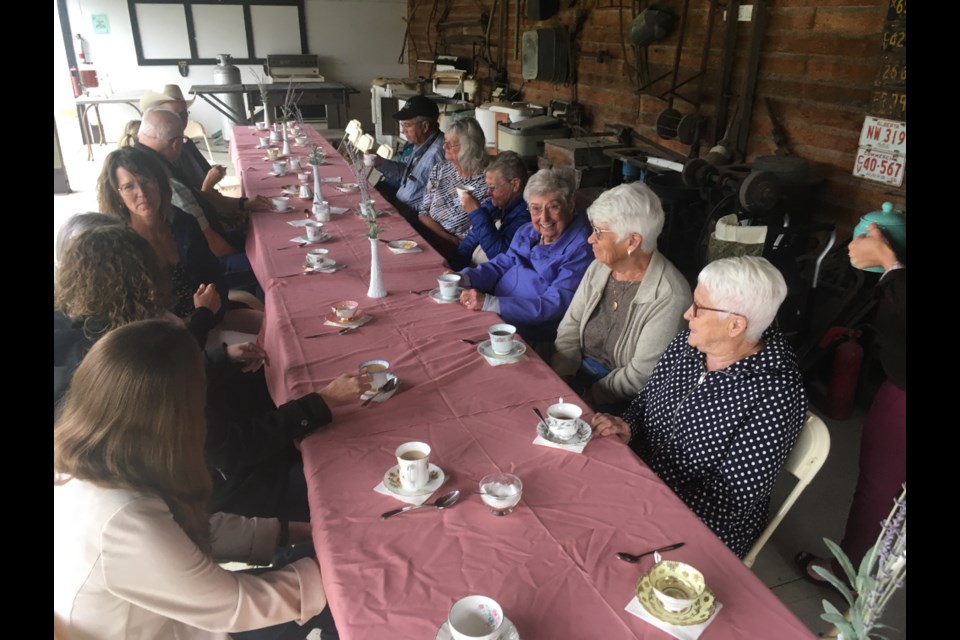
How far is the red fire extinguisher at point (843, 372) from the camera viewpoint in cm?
299

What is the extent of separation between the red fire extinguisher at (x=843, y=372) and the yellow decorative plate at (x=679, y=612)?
235 centimetres

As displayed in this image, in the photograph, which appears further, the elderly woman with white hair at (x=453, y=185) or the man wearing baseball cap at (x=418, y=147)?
the man wearing baseball cap at (x=418, y=147)

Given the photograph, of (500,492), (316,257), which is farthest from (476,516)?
(316,257)

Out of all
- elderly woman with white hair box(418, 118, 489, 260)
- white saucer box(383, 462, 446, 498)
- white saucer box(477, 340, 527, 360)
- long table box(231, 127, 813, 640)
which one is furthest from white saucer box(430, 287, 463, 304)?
elderly woman with white hair box(418, 118, 489, 260)

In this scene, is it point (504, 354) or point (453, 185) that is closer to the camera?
point (504, 354)

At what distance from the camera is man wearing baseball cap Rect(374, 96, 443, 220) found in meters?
4.18

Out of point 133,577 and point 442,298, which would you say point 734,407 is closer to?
point 442,298

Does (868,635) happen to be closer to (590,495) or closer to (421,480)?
(590,495)

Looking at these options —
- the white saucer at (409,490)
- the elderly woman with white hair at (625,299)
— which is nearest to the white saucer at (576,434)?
the white saucer at (409,490)

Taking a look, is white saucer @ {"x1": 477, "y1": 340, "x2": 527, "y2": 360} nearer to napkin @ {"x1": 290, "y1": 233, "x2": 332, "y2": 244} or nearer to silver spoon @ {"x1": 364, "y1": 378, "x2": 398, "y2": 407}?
silver spoon @ {"x1": 364, "y1": 378, "x2": 398, "y2": 407}

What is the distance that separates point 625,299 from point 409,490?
1.19 meters

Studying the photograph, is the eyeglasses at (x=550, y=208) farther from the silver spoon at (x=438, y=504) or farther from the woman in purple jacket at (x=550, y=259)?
the silver spoon at (x=438, y=504)

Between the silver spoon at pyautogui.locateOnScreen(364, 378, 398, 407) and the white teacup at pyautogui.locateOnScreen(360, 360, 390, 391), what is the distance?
0.01 m

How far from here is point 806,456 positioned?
1.51 meters
